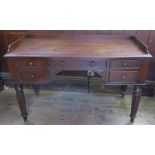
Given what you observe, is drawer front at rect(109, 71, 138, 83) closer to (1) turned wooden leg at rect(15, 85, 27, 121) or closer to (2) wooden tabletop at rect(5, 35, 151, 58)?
(2) wooden tabletop at rect(5, 35, 151, 58)

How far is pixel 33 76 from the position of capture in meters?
1.61

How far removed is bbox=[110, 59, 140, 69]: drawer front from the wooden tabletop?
50 mm

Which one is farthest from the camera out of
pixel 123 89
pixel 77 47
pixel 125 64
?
pixel 123 89

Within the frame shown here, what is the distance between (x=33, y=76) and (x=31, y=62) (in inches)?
5.3

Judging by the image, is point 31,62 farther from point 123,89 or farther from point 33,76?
point 123,89

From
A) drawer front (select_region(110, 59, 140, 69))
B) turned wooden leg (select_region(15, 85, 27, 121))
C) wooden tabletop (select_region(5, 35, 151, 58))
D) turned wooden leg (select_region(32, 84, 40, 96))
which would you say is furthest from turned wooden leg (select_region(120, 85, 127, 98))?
turned wooden leg (select_region(15, 85, 27, 121))

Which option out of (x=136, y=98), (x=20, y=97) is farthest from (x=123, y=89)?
(x=20, y=97)

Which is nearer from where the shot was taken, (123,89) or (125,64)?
(125,64)

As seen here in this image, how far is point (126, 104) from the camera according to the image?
2.20 meters

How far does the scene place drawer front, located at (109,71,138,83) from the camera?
156 centimetres

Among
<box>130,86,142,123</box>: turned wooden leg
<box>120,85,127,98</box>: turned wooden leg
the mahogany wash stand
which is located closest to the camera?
the mahogany wash stand
